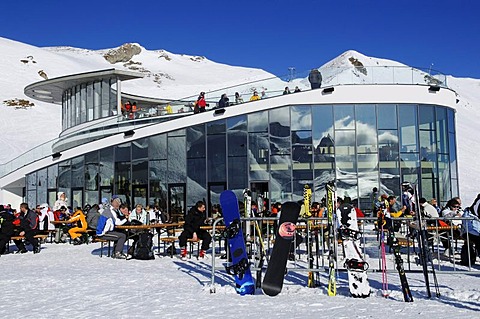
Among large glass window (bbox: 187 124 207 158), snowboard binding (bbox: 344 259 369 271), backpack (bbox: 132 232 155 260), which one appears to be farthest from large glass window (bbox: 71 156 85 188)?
snowboard binding (bbox: 344 259 369 271)

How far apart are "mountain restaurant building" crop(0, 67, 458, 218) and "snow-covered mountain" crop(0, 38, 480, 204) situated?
1228 mm

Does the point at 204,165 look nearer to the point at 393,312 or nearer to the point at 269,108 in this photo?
the point at 269,108

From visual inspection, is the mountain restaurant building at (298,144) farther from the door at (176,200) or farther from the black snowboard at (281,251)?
the black snowboard at (281,251)

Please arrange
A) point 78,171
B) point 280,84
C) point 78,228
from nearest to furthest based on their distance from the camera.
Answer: point 78,228
point 280,84
point 78,171

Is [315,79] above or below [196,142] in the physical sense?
above

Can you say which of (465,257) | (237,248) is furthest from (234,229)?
(465,257)

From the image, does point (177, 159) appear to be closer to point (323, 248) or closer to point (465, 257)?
point (465, 257)

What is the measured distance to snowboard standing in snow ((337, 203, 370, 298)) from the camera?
8055 mm

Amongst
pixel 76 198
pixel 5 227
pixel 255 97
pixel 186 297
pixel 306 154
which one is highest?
pixel 255 97

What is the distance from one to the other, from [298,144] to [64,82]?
46.7ft

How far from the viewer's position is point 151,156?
25422 mm

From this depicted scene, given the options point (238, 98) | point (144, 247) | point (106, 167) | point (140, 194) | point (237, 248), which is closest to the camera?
point (237, 248)

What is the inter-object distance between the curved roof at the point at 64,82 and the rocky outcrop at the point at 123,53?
325ft

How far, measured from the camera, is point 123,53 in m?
135
